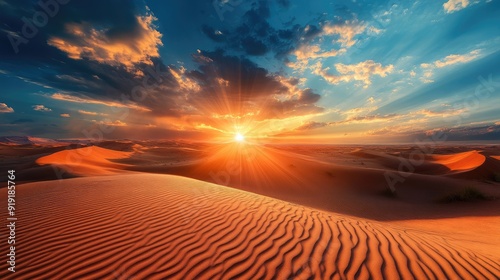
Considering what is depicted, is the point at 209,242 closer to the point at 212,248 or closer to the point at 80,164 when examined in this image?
the point at 212,248

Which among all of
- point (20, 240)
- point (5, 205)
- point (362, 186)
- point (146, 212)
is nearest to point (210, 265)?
point (146, 212)

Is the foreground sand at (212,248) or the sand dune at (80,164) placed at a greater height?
the sand dune at (80,164)

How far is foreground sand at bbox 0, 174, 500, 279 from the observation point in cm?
289

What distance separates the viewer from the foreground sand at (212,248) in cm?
289

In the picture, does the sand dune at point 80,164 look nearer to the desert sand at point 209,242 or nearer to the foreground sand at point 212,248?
the desert sand at point 209,242

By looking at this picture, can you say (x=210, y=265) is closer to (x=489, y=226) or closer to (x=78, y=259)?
(x=78, y=259)

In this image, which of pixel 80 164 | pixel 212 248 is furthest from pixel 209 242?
pixel 80 164

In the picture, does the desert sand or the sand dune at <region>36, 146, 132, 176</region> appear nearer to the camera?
the desert sand

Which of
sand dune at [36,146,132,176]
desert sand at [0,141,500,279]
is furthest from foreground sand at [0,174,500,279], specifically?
sand dune at [36,146,132,176]

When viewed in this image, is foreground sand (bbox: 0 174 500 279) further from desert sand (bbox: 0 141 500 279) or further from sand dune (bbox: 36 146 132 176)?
sand dune (bbox: 36 146 132 176)

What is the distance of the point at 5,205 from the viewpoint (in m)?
5.68

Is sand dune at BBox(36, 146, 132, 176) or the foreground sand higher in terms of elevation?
sand dune at BBox(36, 146, 132, 176)

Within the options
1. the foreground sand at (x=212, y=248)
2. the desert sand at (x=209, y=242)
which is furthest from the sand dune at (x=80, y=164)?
the foreground sand at (x=212, y=248)

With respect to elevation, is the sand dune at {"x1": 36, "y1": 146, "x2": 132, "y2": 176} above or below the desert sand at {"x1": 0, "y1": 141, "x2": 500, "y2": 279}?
above
